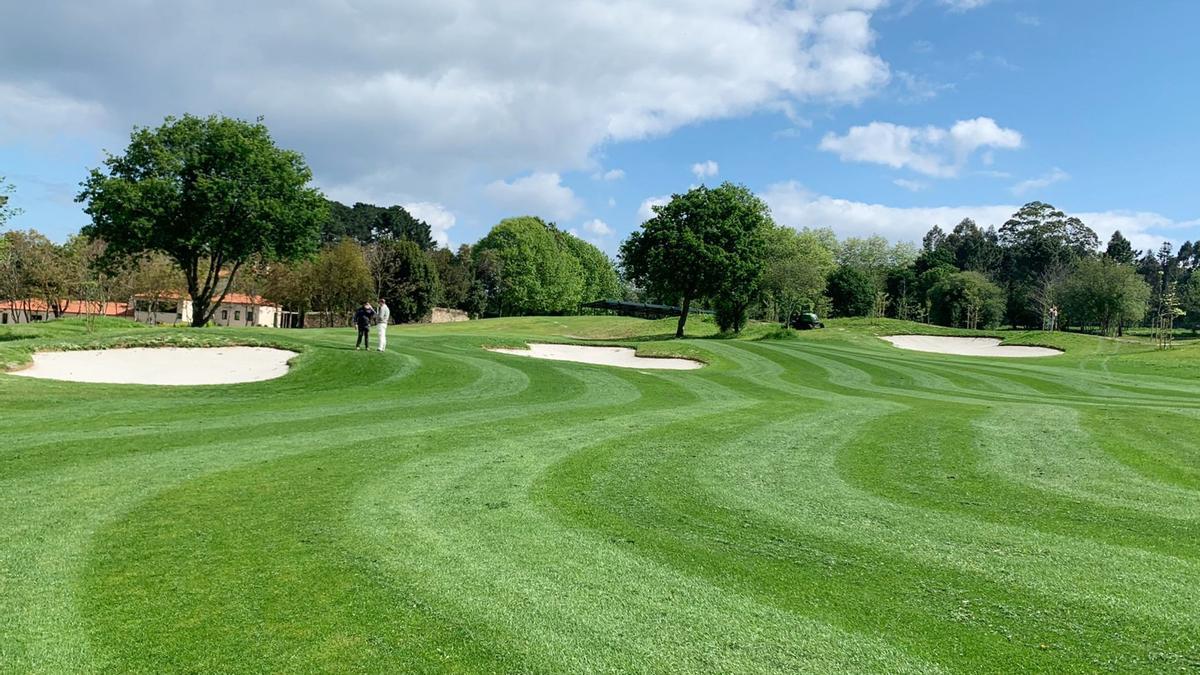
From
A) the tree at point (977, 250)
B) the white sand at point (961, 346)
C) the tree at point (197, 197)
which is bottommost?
the white sand at point (961, 346)

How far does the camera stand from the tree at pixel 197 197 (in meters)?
36.1

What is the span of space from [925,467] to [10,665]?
9.29 meters

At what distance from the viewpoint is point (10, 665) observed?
3613 mm

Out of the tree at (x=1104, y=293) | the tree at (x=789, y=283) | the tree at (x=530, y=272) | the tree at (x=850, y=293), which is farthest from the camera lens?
the tree at (x=530, y=272)

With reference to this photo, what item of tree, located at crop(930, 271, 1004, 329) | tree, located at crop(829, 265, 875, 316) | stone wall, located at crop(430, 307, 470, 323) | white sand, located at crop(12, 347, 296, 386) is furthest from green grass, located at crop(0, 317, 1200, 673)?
tree, located at crop(829, 265, 875, 316)

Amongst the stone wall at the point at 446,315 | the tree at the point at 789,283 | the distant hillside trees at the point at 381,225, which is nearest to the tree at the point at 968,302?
the tree at the point at 789,283

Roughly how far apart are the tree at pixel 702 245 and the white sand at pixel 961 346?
40.4 ft

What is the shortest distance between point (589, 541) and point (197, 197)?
1538 inches

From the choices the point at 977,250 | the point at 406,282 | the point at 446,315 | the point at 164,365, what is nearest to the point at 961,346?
the point at 164,365

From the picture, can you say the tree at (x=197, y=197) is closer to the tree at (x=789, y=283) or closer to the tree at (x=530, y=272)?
the tree at (x=789, y=283)

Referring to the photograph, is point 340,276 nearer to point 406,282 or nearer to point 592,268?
point 406,282

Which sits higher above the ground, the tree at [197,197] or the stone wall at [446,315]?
the tree at [197,197]

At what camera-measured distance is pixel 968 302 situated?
77.9 metres

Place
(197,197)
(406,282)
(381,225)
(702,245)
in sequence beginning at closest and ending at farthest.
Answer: (197,197), (702,245), (406,282), (381,225)
